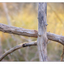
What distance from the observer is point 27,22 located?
1125 mm

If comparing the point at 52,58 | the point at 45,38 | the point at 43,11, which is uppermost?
the point at 43,11

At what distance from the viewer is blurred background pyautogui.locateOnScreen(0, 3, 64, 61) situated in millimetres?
1098

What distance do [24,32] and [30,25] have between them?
31 cm

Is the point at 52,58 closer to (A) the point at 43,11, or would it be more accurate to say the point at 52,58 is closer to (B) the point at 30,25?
(B) the point at 30,25

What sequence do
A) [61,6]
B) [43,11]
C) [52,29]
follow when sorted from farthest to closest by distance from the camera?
1. [52,29]
2. [61,6]
3. [43,11]

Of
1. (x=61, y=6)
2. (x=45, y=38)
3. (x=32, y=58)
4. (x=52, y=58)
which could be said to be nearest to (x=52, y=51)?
(x=52, y=58)

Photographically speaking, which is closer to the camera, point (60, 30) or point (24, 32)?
point (24, 32)

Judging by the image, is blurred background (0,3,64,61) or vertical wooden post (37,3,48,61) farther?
blurred background (0,3,64,61)

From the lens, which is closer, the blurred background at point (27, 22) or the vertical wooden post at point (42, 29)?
the vertical wooden post at point (42, 29)

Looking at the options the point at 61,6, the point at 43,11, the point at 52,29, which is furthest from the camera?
the point at 52,29

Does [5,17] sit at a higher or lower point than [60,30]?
higher

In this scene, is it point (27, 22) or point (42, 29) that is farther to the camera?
point (27, 22)

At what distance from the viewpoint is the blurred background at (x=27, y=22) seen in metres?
1.10

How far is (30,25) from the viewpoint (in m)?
1.13
